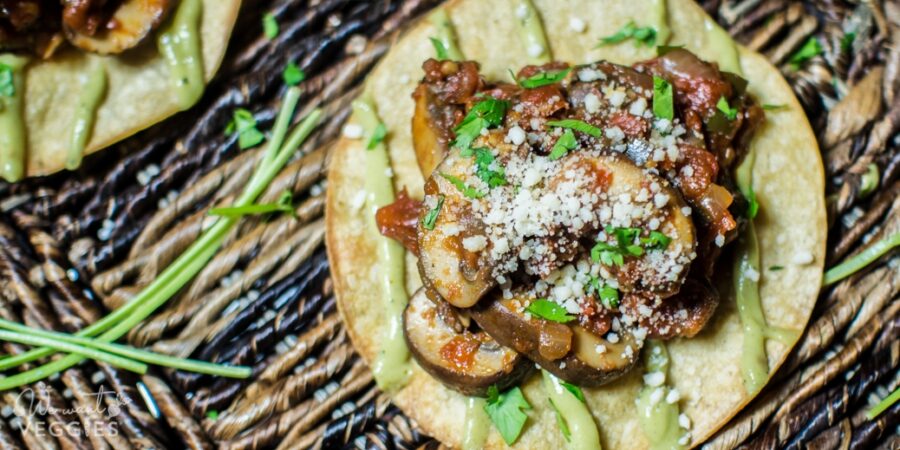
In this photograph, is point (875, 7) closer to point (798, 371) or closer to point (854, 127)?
point (854, 127)

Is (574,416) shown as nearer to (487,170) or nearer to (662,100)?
(487,170)

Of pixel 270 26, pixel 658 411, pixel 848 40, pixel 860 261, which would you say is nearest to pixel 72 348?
pixel 270 26

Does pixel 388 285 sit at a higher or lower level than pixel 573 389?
higher

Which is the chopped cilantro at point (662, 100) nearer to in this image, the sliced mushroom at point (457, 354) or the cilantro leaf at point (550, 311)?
the cilantro leaf at point (550, 311)

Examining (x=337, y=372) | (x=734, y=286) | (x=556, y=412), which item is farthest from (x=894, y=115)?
(x=337, y=372)

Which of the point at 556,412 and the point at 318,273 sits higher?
the point at 318,273

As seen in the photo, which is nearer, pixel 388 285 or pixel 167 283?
pixel 388 285
